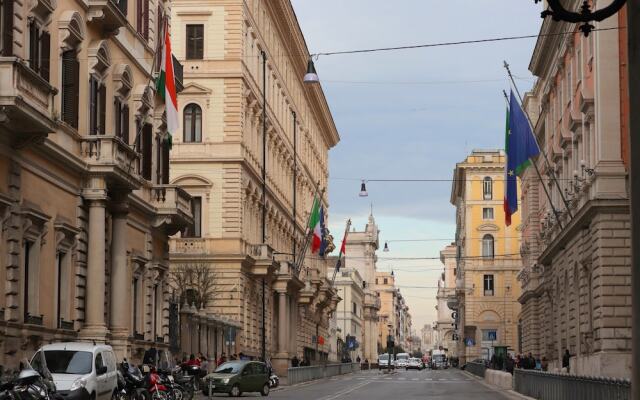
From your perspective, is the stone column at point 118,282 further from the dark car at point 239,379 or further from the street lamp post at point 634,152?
the street lamp post at point 634,152

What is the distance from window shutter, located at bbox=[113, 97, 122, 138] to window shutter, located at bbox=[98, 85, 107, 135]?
1221 mm

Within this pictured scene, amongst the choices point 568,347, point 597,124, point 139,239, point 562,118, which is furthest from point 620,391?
point 562,118

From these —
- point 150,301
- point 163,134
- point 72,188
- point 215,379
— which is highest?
point 163,134

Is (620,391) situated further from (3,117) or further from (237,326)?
(237,326)

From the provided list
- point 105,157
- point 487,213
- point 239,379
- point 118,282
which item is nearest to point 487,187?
point 487,213

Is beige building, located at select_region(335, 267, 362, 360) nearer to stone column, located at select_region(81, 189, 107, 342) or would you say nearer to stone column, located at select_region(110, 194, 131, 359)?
stone column, located at select_region(110, 194, 131, 359)

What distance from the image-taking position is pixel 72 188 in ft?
109

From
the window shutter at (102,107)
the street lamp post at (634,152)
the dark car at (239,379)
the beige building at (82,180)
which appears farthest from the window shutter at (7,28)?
the street lamp post at (634,152)

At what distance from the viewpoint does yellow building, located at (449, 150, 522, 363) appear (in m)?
133

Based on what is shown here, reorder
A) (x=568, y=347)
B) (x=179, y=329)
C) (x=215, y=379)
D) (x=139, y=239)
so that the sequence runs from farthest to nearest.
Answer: (x=568, y=347), (x=179, y=329), (x=215, y=379), (x=139, y=239)

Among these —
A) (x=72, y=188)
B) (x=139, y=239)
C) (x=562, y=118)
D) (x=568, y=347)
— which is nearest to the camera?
(x=72, y=188)

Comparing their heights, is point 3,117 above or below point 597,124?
below

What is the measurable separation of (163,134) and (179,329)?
955cm

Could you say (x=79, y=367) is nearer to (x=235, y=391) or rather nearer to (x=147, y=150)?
(x=147, y=150)
